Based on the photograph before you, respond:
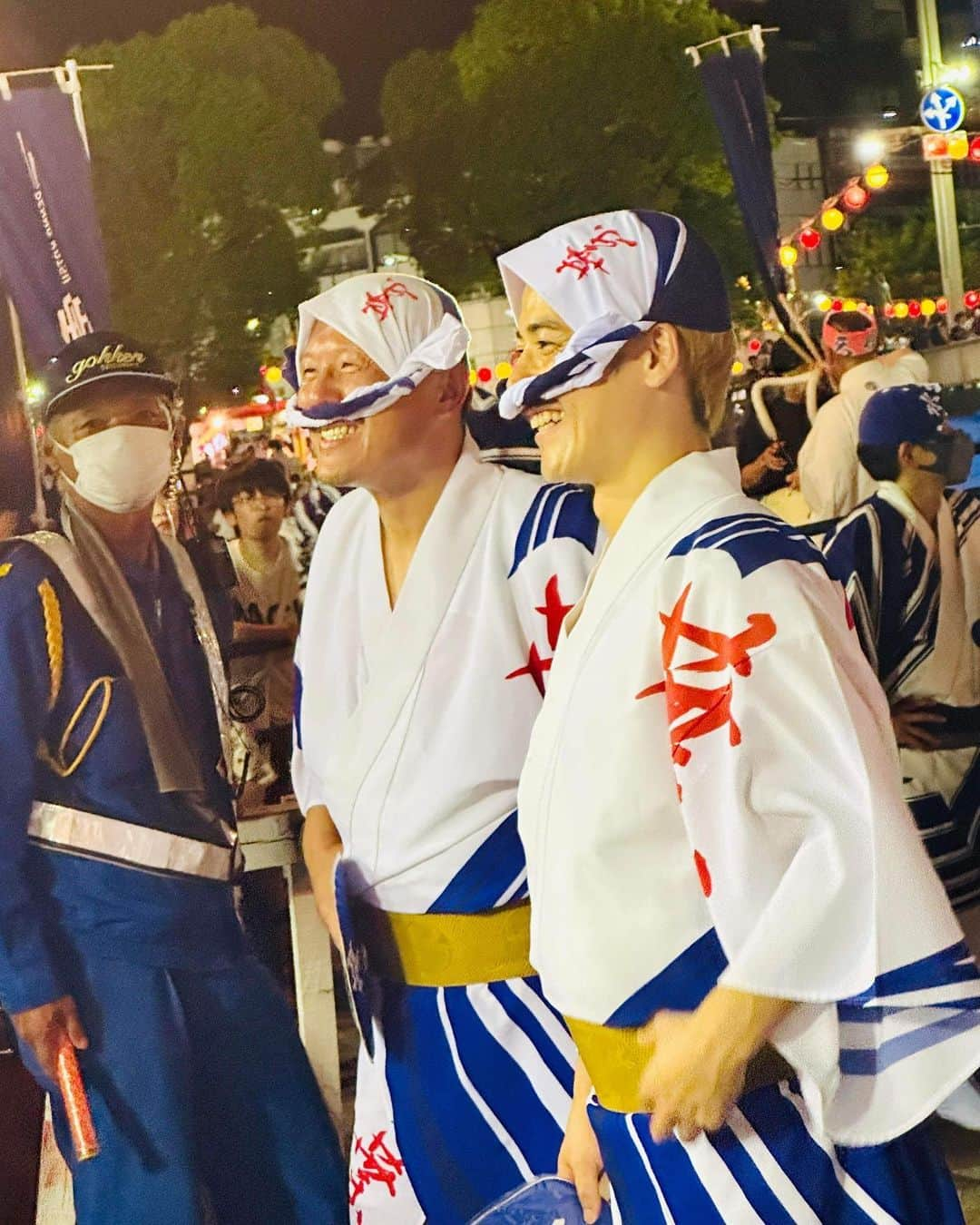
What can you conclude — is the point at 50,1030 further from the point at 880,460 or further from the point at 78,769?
the point at 880,460

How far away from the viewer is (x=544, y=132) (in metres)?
1.92

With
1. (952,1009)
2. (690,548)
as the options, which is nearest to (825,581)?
(690,548)

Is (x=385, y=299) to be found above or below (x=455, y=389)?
above

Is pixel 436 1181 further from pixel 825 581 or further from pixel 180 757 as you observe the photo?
pixel 825 581

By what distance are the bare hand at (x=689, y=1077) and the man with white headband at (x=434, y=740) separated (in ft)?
1.60

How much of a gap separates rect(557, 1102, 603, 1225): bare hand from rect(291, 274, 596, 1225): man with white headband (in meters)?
0.22

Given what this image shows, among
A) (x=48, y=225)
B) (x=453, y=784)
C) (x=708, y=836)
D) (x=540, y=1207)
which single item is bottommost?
(x=540, y=1207)

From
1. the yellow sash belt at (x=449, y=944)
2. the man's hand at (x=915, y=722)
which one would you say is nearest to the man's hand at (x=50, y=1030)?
the yellow sash belt at (x=449, y=944)

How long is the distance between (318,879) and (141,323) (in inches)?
32.4

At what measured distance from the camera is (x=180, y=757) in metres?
1.93

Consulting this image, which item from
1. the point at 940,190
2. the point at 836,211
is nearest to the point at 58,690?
the point at 836,211

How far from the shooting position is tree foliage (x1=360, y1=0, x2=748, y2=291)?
6.26ft

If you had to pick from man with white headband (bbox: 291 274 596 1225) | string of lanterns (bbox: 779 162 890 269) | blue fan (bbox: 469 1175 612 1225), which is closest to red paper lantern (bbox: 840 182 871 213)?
string of lanterns (bbox: 779 162 890 269)

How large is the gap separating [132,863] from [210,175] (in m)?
0.98
